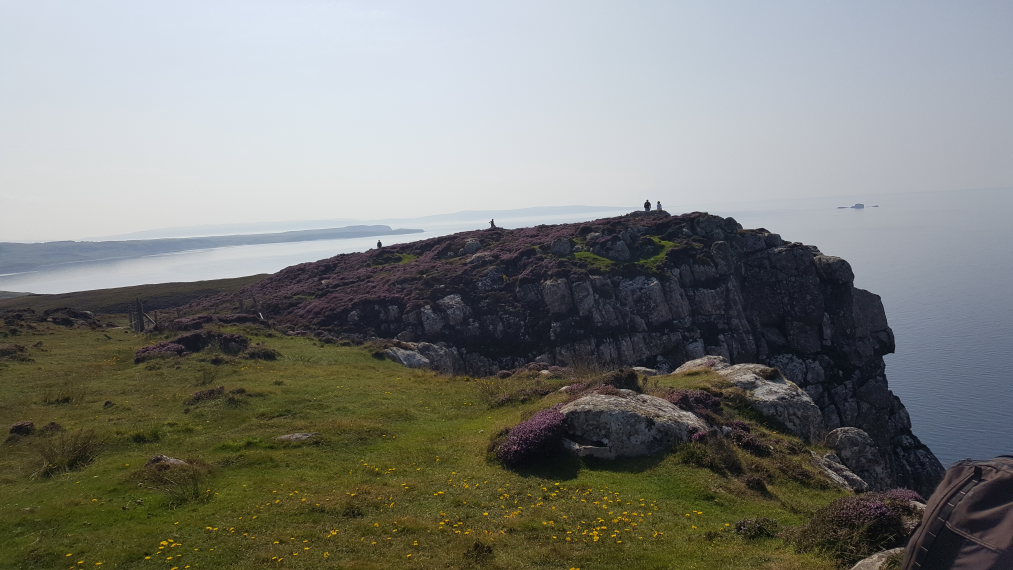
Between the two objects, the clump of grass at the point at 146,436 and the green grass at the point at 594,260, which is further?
the green grass at the point at 594,260

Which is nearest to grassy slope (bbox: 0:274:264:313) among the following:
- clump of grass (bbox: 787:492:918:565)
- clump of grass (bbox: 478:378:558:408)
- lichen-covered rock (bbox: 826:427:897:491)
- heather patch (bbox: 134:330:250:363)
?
heather patch (bbox: 134:330:250:363)

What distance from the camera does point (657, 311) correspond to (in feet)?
212

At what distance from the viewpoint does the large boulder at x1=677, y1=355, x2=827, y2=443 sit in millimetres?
29594

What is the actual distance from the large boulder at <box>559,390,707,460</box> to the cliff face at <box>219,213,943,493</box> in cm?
3254

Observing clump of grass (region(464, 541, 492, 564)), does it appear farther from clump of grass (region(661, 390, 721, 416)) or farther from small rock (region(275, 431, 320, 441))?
clump of grass (region(661, 390, 721, 416))

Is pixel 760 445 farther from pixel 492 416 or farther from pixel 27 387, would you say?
pixel 27 387

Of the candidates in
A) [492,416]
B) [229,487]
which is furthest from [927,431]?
[229,487]

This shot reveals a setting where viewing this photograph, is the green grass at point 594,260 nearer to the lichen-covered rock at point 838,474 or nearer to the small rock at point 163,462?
the lichen-covered rock at point 838,474

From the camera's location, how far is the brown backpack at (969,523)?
8.46m

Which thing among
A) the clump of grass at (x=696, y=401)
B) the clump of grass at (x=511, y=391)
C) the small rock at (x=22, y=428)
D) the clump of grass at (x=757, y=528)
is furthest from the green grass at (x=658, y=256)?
the small rock at (x=22, y=428)

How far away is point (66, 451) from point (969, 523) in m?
29.7

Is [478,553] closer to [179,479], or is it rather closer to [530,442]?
[530,442]

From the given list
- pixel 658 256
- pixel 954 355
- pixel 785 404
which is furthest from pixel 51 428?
pixel 954 355

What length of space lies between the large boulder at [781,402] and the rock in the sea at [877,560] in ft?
60.4
